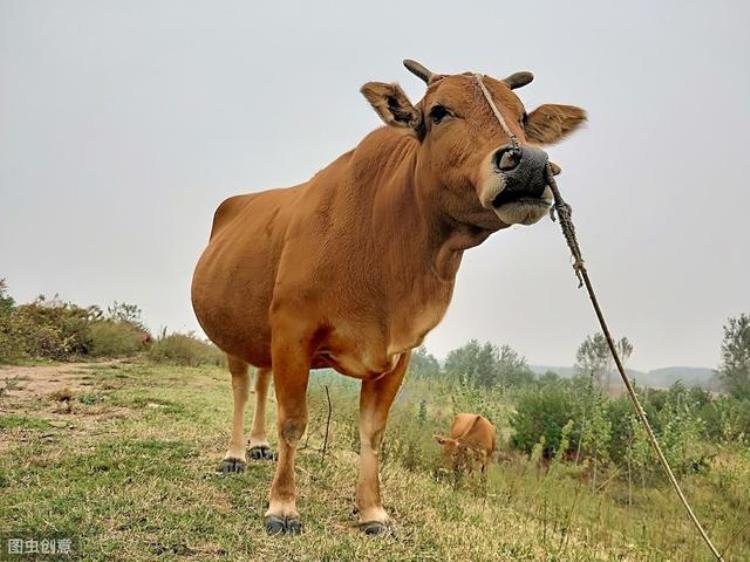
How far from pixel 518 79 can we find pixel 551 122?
35 centimetres

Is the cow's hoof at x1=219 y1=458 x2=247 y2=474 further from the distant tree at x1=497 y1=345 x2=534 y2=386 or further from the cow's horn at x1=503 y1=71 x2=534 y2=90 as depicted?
the distant tree at x1=497 y1=345 x2=534 y2=386

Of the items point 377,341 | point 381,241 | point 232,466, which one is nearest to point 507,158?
point 381,241

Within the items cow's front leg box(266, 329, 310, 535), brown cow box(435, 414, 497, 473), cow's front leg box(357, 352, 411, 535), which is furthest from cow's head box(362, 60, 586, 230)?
brown cow box(435, 414, 497, 473)

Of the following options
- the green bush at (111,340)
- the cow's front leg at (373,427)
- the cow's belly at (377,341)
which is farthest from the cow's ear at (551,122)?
the green bush at (111,340)

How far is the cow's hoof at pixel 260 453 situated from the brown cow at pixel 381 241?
1575 millimetres

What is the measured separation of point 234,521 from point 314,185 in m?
2.31

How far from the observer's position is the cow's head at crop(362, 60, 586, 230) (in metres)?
2.88

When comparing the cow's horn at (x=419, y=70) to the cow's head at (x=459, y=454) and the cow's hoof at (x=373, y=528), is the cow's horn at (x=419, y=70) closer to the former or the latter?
the cow's hoof at (x=373, y=528)

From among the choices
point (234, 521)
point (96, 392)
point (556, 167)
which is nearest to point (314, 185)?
point (556, 167)

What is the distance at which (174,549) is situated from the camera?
11.4 feet

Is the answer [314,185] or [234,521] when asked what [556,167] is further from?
[234,521]

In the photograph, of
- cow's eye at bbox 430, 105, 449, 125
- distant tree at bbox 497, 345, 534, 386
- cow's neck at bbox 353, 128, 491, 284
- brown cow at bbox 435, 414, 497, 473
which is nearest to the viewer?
cow's eye at bbox 430, 105, 449, 125

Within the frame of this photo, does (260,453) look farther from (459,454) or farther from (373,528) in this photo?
(459,454)

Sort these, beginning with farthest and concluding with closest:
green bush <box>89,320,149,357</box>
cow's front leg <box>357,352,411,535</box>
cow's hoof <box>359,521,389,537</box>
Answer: green bush <box>89,320,149,357</box>, cow's front leg <box>357,352,411,535</box>, cow's hoof <box>359,521,389,537</box>
